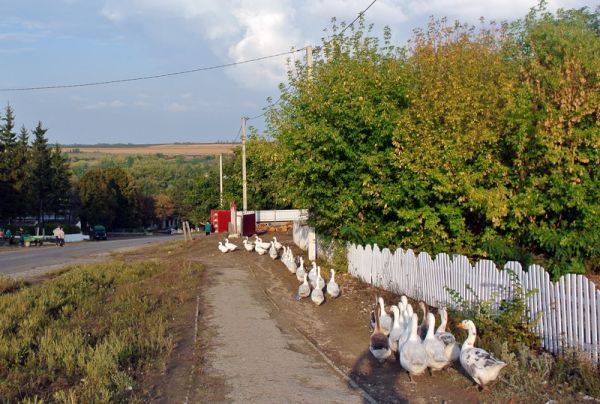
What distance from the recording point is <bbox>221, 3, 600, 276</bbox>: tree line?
12.9 meters

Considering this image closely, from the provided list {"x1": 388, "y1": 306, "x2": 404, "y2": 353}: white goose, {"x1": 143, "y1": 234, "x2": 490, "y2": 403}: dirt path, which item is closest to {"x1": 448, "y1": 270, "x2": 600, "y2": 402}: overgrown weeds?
{"x1": 143, "y1": 234, "x2": 490, "y2": 403}: dirt path

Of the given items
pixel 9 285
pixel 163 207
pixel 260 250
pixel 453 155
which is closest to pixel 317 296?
pixel 453 155

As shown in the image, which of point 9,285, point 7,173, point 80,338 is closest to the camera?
point 80,338

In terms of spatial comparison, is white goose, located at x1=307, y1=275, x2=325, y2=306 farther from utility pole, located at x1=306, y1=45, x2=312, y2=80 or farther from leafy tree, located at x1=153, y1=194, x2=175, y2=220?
leafy tree, located at x1=153, y1=194, x2=175, y2=220

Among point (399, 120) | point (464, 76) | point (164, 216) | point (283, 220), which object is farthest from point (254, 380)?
point (164, 216)

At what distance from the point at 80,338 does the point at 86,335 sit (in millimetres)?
839

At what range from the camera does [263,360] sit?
936 cm

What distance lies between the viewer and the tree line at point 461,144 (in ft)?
42.3

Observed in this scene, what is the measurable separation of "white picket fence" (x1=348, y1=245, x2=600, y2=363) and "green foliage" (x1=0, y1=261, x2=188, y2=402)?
16.7ft

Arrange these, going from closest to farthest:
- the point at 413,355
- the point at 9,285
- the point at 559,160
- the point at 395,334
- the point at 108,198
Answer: the point at 413,355 → the point at 395,334 → the point at 559,160 → the point at 9,285 → the point at 108,198

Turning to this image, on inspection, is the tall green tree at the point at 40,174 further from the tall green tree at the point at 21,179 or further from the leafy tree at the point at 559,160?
the leafy tree at the point at 559,160

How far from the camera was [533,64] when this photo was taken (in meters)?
14.6

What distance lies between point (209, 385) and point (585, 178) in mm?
8660

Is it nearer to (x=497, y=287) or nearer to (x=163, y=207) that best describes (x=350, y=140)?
(x=497, y=287)
